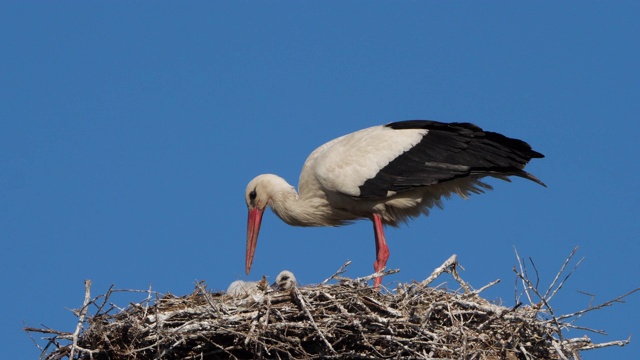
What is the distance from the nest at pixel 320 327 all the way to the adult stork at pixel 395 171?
2.35m

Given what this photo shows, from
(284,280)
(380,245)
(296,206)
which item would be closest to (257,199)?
(296,206)

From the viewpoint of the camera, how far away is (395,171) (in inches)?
445

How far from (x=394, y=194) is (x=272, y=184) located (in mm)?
1181

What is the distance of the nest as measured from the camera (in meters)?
8.51

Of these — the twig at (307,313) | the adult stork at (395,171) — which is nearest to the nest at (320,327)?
the twig at (307,313)

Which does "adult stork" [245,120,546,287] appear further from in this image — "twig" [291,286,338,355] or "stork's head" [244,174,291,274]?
"twig" [291,286,338,355]

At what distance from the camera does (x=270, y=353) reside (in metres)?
8.57

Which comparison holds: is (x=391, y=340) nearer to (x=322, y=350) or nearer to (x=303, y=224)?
(x=322, y=350)

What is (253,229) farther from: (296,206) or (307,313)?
(307,313)

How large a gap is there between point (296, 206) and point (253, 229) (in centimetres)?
56

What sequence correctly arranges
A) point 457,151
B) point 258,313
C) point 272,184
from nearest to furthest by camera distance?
point 258,313, point 457,151, point 272,184

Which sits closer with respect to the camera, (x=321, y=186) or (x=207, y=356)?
(x=207, y=356)

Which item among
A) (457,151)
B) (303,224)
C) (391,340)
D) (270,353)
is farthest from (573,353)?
(303,224)

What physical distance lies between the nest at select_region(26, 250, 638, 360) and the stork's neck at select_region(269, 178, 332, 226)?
8.90 ft
